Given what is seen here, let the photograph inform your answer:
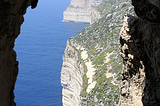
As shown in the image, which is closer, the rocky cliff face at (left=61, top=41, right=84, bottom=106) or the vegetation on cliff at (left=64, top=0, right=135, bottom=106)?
the vegetation on cliff at (left=64, top=0, right=135, bottom=106)

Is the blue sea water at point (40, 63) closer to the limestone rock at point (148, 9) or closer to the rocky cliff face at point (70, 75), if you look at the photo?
the rocky cliff face at point (70, 75)

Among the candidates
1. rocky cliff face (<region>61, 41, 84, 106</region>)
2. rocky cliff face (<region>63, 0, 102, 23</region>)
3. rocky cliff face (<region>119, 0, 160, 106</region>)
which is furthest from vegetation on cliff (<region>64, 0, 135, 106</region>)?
rocky cliff face (<region>63, 0, 102, 23</region>)

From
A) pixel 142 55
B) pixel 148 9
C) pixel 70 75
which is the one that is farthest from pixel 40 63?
pixel 148 9

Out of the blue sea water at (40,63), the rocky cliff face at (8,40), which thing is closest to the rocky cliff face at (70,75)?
the blue sea water at (40,63)

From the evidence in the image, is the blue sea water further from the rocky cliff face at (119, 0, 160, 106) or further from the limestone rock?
the limestone rock

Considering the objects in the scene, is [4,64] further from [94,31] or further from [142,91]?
[94,31]

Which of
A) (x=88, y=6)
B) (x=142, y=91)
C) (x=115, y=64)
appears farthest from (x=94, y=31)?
(x=88, y=6)

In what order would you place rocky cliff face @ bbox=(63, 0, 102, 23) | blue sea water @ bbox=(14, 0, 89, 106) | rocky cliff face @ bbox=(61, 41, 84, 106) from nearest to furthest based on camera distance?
1. rocky cliff face @ bbox=(61, 41, 84, 106)
2. blue sea water @ bbox=(14, 0, 89, 106)
3. rocky cliff face @ bbox=(63, 0, 102, 23)
